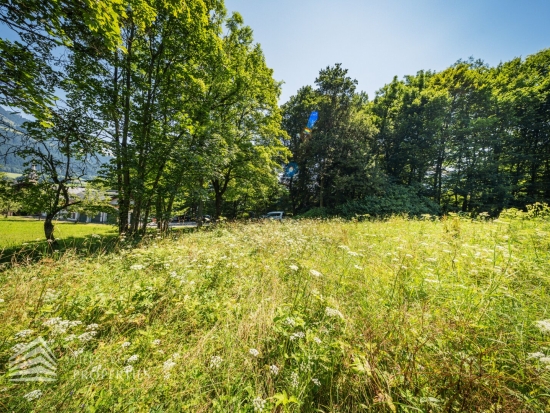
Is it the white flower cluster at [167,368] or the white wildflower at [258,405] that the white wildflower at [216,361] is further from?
the white wildflower at [258,405]

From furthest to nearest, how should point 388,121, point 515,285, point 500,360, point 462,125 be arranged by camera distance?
Result: point 388,121 → point 462,125 → point 515,285 → point 500,360

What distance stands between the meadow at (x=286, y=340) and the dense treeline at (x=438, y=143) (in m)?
16.8

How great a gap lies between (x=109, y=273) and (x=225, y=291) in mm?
2381

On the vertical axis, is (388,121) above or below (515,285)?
above

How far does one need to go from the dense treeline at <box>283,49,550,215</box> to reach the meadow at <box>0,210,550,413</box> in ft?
55.1

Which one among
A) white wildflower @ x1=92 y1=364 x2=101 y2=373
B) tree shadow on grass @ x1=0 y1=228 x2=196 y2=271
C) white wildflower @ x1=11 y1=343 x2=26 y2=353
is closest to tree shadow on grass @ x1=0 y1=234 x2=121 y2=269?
tree shadow on grass @ x1=0 y1=228 x2=196 y2=271

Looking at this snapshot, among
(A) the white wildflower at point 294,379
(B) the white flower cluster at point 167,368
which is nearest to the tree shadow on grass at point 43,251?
(B) the white flower cluster at point 167,368

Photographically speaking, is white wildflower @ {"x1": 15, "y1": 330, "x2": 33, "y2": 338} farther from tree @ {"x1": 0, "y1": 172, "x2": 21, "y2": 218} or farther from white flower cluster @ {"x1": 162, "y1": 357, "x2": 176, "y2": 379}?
tree @ {"x1": 0, "y1": 172, "x2": 21, "y2": 218}

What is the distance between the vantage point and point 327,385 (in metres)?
1.66

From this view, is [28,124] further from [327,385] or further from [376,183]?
[376,183]

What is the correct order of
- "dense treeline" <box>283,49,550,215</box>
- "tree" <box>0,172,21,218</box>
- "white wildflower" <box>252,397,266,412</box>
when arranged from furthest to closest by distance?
"dense treeline" <box>283,49,550,215</box> < "tree" <box>0,172,21,218</box> < "white wildflower" <box>252,397,266,412</box>

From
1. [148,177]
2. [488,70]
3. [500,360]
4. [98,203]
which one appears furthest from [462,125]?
[98,203]

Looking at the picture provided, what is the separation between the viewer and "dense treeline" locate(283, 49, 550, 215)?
19688 millimetres

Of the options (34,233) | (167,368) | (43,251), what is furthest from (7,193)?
(34,233)
